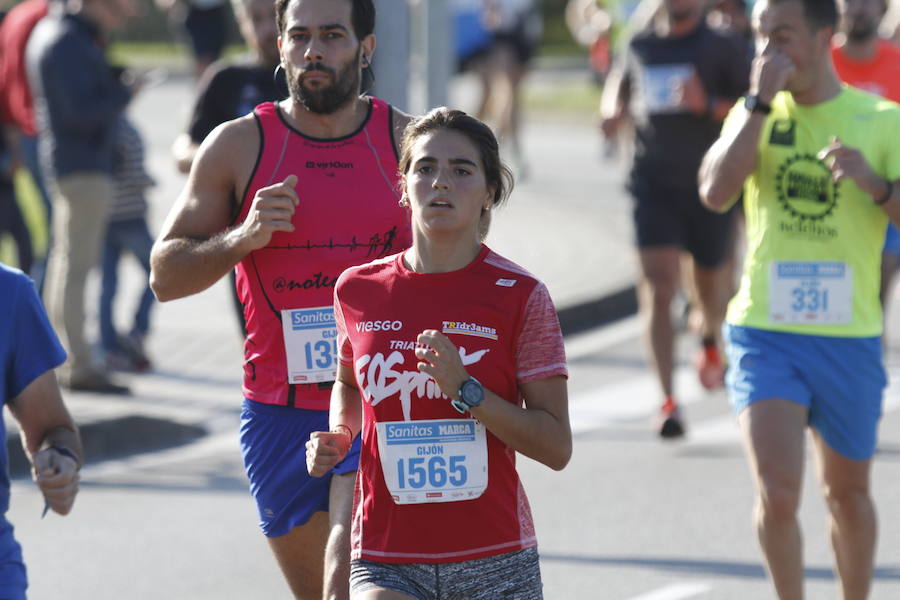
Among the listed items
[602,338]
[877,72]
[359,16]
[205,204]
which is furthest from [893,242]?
[205,204]

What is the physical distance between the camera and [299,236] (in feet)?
15.2

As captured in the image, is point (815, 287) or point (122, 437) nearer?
point (815, 287)

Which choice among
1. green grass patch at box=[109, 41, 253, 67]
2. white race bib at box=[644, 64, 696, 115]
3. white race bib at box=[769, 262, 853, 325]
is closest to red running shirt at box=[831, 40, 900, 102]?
white race bib at box=[644, 64, 696, 115]

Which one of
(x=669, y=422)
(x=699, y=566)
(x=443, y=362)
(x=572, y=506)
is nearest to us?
(x=443, y=362)

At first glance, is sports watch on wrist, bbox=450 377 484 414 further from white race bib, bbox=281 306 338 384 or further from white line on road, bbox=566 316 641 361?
white line on road, bbox=566 316 641 361

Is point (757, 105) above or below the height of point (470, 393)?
above

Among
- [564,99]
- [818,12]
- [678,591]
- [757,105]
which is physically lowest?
[678,591]

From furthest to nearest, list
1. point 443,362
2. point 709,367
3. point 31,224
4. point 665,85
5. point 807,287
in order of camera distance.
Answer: point 31,224 < point 709,367 < point 665,85 < point 807,287 < point 443,362

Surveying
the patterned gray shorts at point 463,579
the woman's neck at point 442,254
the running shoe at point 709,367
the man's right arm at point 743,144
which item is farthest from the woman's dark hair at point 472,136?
the running shoe at point 709,367

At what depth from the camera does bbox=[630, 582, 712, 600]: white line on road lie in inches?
251

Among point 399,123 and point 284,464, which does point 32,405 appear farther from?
point 399,123

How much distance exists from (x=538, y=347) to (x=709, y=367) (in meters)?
5.92

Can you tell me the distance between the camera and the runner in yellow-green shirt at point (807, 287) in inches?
213

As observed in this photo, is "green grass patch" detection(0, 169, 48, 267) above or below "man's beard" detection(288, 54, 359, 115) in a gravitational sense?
below
